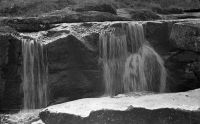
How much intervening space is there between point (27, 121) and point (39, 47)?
8.90ft

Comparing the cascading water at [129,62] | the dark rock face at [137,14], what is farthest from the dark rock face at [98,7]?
the cascading water at [129,62]

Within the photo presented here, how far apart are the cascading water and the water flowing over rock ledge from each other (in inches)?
8.6

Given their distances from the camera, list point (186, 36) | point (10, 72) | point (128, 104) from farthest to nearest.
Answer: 1. point (186, 36)
2. point (10, 72)
3. point (128, 104)

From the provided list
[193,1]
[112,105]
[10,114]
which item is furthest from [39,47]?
[193,1]

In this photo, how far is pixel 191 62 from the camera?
12.4 metres

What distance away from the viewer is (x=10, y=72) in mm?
11211

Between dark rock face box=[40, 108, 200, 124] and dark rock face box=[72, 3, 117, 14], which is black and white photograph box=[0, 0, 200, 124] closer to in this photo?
dark rock face box=[40, 108, 200, 124]

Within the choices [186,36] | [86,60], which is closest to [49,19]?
[86,60]

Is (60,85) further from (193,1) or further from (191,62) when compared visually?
(193,1)

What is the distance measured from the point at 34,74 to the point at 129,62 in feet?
A: 9.75

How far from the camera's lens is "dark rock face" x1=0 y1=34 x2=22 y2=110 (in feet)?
36.3

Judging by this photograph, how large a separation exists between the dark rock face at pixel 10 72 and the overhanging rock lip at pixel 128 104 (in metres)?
→ 2.95

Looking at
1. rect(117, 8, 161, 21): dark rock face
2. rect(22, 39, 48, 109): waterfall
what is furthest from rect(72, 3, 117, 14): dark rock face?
rect(22, 39, 48, 109): waterfall

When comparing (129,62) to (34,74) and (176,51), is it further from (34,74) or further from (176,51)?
(34,74)
